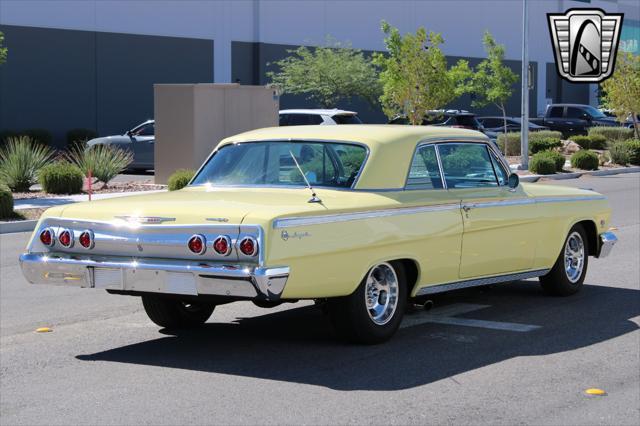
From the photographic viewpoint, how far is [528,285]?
11445 millimetres

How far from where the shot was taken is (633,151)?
3850 cm

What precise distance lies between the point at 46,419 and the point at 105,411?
34cm

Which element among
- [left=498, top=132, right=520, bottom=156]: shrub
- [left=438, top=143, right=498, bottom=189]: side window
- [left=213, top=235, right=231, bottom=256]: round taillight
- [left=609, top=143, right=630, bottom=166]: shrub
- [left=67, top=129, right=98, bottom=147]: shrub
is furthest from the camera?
[left=498, top=132, right=520, bottom=156]: shrub

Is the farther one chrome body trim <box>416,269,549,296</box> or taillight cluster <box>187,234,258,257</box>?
chrome body trim <box>416,269,549,296</box>

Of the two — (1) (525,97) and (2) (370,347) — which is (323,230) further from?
(1) (525,97)

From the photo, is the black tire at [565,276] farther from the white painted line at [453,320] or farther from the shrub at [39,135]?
the shrub at [39,135]

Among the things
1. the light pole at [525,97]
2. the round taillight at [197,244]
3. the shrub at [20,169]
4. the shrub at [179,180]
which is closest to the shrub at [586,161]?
the light pole at [525,97]

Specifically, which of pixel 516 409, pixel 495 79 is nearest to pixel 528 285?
pixel 516 409

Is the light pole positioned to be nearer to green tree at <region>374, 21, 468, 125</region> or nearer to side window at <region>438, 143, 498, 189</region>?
green tree at <region>374, 21, 468, 125</region>

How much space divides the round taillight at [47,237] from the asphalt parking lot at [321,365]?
32.7 inches

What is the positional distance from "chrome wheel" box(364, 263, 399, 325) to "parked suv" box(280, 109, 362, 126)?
25.3m

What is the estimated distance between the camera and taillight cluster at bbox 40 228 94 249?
26.3 ft

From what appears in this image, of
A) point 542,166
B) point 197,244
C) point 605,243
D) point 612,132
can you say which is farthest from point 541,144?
point 197,244

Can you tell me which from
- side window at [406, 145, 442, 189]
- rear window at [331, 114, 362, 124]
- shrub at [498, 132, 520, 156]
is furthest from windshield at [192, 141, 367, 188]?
shrub at [498, 132, 520, 156]
